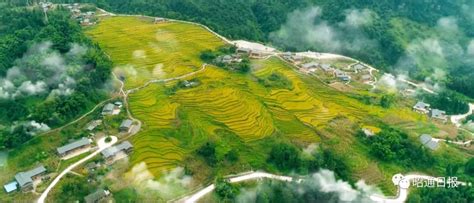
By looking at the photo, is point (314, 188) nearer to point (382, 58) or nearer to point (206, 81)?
point (206, 81)

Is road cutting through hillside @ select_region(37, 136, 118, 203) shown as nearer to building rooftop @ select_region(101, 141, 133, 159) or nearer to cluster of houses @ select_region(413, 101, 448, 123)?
building rooftop @ select_region(101, 141, 133, 159)

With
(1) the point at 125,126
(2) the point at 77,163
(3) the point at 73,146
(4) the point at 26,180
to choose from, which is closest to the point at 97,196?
(2) the point at 77,163

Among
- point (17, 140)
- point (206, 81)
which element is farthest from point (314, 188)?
point (17, 140)

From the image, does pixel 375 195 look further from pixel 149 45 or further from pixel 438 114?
pixel 149 45

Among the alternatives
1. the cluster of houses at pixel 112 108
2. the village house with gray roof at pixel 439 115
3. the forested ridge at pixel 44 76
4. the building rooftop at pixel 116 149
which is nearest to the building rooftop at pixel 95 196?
the building rooftop at pixel 116 149

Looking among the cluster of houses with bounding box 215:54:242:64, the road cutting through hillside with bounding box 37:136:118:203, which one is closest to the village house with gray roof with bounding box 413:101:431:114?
the cluster of houses with bounding box 215:54:242:64

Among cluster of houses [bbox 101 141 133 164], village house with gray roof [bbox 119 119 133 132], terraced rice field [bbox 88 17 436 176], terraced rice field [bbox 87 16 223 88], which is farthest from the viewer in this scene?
terraced rice field [bbox 87 16 223 88]
